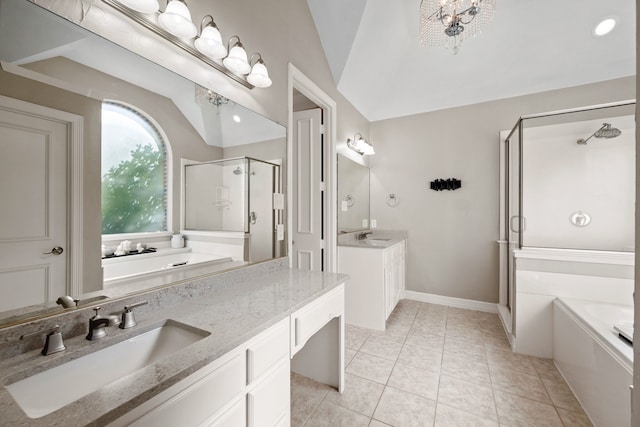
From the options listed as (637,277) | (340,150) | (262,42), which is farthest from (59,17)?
(340,150)

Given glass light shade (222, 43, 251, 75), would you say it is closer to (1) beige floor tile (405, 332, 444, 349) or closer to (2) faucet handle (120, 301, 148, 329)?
(2) faucet handle (120, 301, 148, 329)

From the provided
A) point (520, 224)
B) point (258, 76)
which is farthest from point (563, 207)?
point (258, 76)

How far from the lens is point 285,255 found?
1872mm

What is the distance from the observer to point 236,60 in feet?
4.36

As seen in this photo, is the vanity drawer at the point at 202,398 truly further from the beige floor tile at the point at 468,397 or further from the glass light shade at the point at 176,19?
the beige floor tile at the point at 468,397

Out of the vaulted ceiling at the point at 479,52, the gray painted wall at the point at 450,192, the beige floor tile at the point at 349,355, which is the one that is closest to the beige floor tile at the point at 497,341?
the gray painted wall at the point at 450,192

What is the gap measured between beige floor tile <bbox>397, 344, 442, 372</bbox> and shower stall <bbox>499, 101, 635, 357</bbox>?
76 cm

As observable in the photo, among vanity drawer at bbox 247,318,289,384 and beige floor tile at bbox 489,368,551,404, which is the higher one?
vanity drawer at bbox 247,318,289,384

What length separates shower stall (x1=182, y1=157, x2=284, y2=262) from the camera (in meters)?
1.26

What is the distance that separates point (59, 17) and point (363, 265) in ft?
8.31

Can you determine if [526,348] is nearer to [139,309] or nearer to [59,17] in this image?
[139,309]

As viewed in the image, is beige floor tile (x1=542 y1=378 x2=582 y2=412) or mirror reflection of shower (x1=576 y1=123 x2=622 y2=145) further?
mirror reflection of shower (x1=576 y1=123 x2=622 y2=145)

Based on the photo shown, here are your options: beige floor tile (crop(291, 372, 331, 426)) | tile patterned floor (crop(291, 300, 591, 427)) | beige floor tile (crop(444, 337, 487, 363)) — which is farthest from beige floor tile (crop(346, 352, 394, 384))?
beige floor tile (crop(444, 337, 487, 363))

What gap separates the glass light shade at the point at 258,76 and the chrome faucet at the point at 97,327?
133cm
